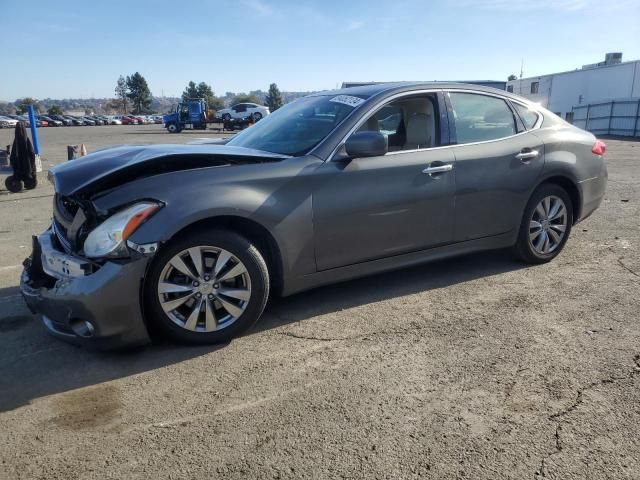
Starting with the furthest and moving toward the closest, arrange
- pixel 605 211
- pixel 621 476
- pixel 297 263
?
pixel 605 211 → pixel 297 263 → pixel 621 476

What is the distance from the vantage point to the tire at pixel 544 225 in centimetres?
466

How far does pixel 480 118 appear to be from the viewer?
14.6 feet

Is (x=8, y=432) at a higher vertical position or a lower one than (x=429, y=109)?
lower

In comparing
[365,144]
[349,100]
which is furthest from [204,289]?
[349,100]

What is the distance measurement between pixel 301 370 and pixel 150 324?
1.00 meters

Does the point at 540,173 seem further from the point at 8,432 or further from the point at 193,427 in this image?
the point at 8,432

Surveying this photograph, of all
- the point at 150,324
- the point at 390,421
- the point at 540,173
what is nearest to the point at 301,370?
the point at 390,421

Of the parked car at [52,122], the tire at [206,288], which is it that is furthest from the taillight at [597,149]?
the parked car at [52,122]

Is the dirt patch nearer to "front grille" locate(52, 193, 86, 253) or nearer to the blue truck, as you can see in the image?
"front grille" locate(52, 193, 86, 253)

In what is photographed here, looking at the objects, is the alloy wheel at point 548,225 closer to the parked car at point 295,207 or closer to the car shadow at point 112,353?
the parked car at point 295,207

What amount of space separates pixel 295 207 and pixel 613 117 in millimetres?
32867

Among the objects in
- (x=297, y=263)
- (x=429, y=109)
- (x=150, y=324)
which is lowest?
(x=150, y=324)

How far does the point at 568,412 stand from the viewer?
8.43 ft

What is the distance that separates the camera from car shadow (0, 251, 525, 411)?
2.94 metres
